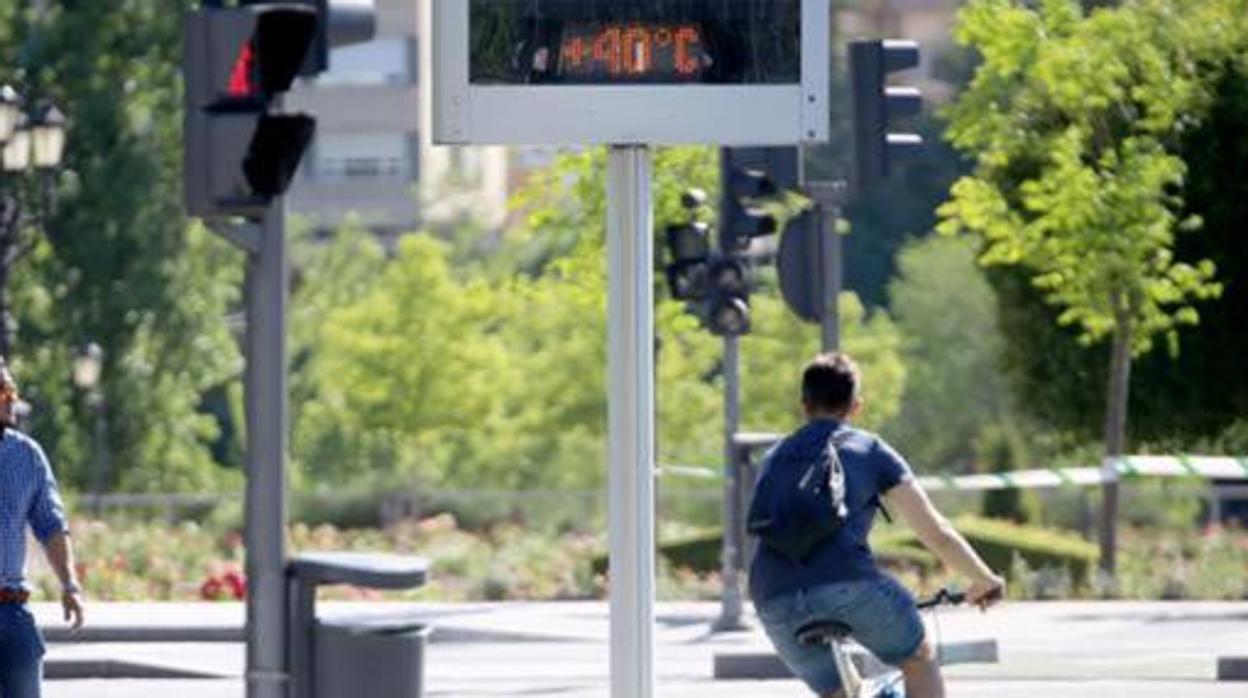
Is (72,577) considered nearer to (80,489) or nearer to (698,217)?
(698,217)

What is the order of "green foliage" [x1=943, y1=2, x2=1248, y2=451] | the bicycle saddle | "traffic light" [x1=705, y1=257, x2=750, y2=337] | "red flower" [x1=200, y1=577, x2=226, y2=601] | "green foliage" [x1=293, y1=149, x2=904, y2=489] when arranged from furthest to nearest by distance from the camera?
"green foliage" [x1=293, y1=149, x2=904, y2=489], "green foliage" [x1=943, y1=2, x2=1248, y2=451], "red flower" [x1=200, y1=577, x2=226, y2=601], "traffic light" [x1=705, y1=257, x2=750, y2=337], the bicycle saddle

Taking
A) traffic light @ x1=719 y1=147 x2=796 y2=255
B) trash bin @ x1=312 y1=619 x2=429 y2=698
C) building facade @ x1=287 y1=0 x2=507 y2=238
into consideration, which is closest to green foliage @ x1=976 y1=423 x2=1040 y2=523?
traffic light @ x1=719 y1=147 x2=796 y2=255

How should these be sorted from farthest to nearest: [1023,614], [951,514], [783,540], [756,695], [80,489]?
1. [80,489]
2. [951,514]
3. [1023,614]
4. [756,695]
5. [783,540]

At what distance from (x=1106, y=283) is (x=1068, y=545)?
341cm

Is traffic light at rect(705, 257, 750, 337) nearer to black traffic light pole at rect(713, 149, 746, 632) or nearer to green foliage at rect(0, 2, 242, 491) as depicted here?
black traffic light pole at rect(713, 149, 746, 632)

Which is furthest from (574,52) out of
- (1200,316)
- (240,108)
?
(1200,316)

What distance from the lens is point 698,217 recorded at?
94.2ft

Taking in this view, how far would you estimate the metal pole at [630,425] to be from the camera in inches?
469

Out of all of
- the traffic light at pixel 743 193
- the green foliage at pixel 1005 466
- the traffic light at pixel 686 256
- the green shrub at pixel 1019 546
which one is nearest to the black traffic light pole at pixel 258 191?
the traffic light at pixel 743 193

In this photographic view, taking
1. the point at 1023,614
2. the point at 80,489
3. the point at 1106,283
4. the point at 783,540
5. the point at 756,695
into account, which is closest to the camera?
the point at 783,540

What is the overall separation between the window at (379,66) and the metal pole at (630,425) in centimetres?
7050

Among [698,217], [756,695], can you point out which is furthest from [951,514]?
[756,695]

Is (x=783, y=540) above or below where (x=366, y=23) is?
below

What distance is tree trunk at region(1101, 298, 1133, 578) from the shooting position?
105ft
